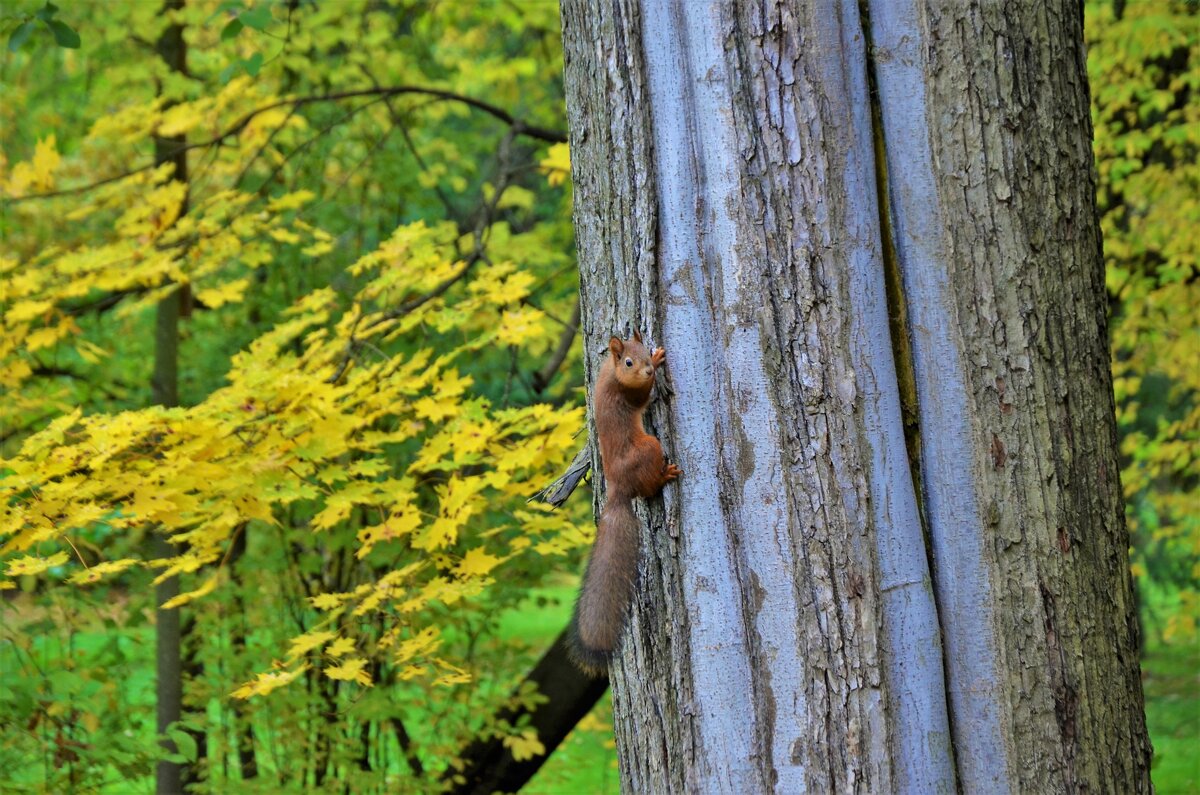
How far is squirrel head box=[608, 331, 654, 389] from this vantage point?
167cm

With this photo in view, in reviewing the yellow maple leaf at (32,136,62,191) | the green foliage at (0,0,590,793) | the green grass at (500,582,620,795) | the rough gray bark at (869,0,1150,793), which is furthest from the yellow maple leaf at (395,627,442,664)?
the yellow maple leaf at (32,136,62,191)

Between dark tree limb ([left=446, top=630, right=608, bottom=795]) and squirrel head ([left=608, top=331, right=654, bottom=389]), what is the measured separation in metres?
2.84

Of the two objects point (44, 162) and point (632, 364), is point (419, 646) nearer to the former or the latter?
point (632, 364)

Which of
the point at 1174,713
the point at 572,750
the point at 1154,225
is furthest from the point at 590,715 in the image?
the point at 1154,225

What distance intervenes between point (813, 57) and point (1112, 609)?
1023 mm

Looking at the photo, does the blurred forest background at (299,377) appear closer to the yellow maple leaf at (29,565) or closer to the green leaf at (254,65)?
the yellow maple leaf at (29,565)

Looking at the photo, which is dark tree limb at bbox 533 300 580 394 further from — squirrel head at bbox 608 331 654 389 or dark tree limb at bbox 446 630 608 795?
squirrel head at bbox 608 331 654 389

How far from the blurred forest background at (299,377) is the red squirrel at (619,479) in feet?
3.71

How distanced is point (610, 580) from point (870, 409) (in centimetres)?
51

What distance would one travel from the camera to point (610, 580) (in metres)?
1.72

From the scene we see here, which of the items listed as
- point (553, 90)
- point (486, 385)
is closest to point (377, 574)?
point (486, 385)

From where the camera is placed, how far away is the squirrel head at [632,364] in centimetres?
167

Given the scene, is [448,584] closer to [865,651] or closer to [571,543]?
[571,543]

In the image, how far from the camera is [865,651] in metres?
1.56
